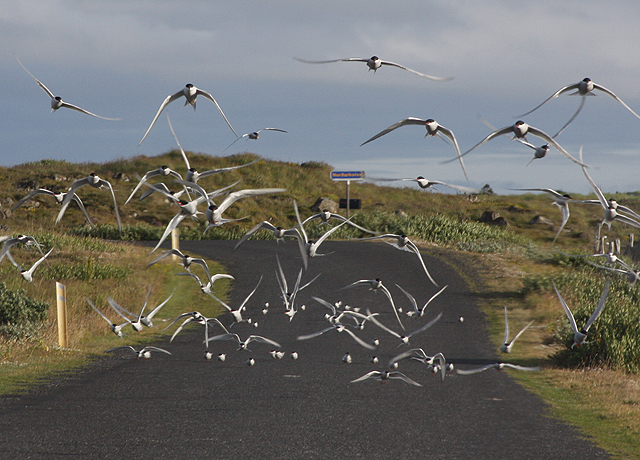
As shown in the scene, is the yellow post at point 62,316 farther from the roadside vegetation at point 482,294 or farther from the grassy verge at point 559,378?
the grassy verge at point 559,378

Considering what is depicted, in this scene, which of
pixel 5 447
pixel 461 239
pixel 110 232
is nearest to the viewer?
pixel 5 447

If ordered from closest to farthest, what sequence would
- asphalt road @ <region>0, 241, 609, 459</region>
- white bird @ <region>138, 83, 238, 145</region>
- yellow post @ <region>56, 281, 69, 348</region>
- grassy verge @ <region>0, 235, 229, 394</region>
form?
white bird @ <region>138, 83, 238, 145</region> → asphalt road @ <region>0, 241, 609, 459</region> → grassy verge @ <region>0, 235, 229, 394</region> → yellow post @ <region>56, 281, 69, 348</region>

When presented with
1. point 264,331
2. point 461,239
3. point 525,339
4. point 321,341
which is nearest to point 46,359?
point 264,331

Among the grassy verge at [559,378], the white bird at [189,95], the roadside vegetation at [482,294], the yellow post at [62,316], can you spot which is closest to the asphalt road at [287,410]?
the grassy verge at [559,378]

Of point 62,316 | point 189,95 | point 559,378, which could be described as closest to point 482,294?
point 559,378

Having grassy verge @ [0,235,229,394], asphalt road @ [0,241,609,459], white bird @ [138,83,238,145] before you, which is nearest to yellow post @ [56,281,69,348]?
grassy verge @ [0,235,229,394]

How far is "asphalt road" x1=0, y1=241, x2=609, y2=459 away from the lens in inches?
342

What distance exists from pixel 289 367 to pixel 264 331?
3665 millimetres

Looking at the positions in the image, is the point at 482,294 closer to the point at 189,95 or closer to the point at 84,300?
the point at 84,300

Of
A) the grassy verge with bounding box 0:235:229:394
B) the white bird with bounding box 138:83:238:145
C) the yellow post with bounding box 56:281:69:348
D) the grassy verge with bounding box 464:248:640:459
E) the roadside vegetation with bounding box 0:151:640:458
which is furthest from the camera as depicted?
the yellow post with bounding box 56:281:69:348

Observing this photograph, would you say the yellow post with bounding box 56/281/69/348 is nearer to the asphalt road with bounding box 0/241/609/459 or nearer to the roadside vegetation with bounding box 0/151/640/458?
the roadside vegetation with bounding box 0/151/640/458

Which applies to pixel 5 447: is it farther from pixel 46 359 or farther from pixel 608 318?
pixel 608 318

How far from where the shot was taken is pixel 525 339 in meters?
15.9

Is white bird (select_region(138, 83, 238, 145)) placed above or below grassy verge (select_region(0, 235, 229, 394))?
above
